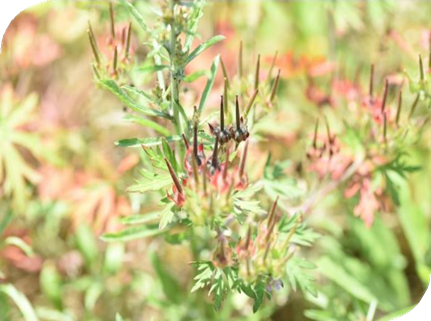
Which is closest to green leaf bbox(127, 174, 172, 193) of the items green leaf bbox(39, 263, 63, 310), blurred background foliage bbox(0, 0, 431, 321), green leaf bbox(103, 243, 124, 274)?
blurred background foliage bbox(0, 0, 431, 321)

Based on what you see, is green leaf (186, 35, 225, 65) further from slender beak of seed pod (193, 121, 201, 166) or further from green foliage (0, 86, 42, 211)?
green foliage (0, 86, 42, 211)

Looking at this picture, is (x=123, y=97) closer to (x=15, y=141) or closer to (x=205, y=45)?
(x=205, y=45)

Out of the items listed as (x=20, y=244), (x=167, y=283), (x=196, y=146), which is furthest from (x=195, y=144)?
(x=167, y=283)

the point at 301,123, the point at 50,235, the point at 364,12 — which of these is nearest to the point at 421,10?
the point at 364,12

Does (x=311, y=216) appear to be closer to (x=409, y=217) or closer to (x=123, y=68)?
(x=409, y=217)

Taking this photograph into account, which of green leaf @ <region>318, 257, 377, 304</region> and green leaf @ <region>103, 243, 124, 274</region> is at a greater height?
green leaf @ <region>103, 243, 124, 274</region>

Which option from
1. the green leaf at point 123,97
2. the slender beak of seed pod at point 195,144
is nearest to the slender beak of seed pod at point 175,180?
the slender beak of seed pod at point 195,144
